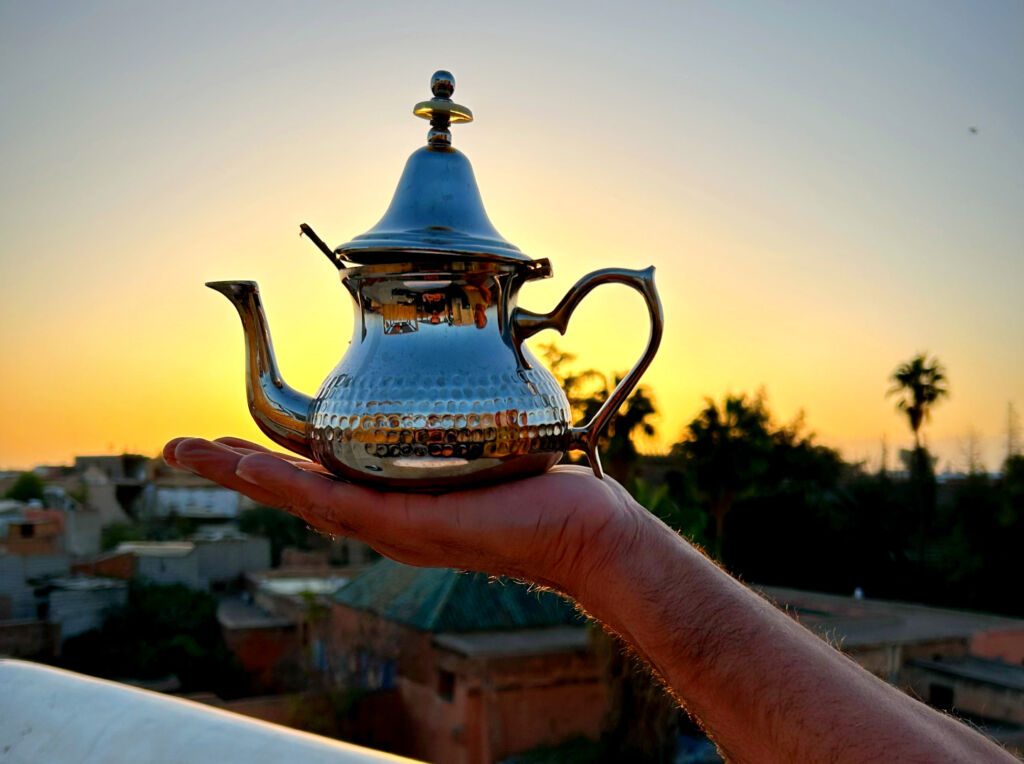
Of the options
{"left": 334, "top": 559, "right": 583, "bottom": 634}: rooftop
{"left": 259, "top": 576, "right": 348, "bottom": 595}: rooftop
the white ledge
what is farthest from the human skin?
{"left": 259, "top": 576, "right": 348, "bottom": 595}: rooftop

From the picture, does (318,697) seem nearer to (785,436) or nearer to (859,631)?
(859,631)

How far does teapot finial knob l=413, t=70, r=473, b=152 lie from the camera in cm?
179

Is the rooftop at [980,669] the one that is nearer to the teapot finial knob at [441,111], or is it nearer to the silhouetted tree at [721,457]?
the silhouetted tree at [721,457]

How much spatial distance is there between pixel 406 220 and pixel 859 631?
51.4 feet

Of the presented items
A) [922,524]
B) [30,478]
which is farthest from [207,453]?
[30,478]

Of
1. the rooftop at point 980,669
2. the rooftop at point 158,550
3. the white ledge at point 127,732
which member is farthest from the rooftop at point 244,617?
the white ledge at point 127,732

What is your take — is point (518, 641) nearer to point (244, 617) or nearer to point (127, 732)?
point (244, 617)

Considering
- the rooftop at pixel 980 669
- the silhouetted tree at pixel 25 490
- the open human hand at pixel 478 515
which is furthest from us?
the silhouetted tree at pixel 25 490

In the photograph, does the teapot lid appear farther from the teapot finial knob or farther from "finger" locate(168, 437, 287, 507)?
"finger" locate(168, 437, 287, 507)

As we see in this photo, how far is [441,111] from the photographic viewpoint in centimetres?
181

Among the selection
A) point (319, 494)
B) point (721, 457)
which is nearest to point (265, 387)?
point (319, 494)

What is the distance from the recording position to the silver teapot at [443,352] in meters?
1.60

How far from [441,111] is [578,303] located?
17.7 inches

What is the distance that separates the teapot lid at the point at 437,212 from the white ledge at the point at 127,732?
1.04m
